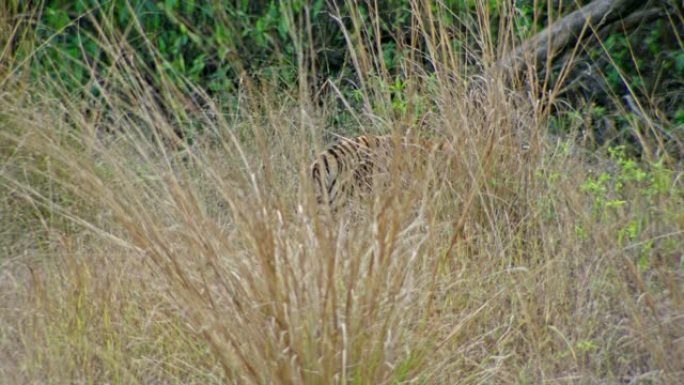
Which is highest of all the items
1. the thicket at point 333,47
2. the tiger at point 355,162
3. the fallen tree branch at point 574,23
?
the tiger at point 355,162

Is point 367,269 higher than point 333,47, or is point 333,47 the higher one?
point 367,269

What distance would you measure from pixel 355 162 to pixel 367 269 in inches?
62.2

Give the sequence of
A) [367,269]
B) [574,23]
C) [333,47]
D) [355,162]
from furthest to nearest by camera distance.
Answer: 1. [333,47]
2. [574,23]
3. [355,162]
4. [367,269]

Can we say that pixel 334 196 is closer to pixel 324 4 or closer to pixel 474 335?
pixel 474 335

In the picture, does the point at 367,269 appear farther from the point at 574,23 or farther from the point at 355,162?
the point at 574,23

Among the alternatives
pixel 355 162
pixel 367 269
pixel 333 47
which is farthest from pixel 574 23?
pixel 367 269

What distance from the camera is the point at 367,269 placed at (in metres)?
3.70

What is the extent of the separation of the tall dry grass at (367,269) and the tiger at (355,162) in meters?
0.11

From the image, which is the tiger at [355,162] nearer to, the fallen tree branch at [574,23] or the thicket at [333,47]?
the fallen tree branch at [574,23]

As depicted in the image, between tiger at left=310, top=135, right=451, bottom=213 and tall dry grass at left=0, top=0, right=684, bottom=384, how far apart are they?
11 cm

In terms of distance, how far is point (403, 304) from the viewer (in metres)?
3.63

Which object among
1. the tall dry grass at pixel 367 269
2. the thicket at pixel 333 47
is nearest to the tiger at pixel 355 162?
the tall dry grass at pixel 367 269

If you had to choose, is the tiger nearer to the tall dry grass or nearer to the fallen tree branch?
the tall dry grass

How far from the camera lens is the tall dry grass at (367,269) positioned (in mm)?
3576
